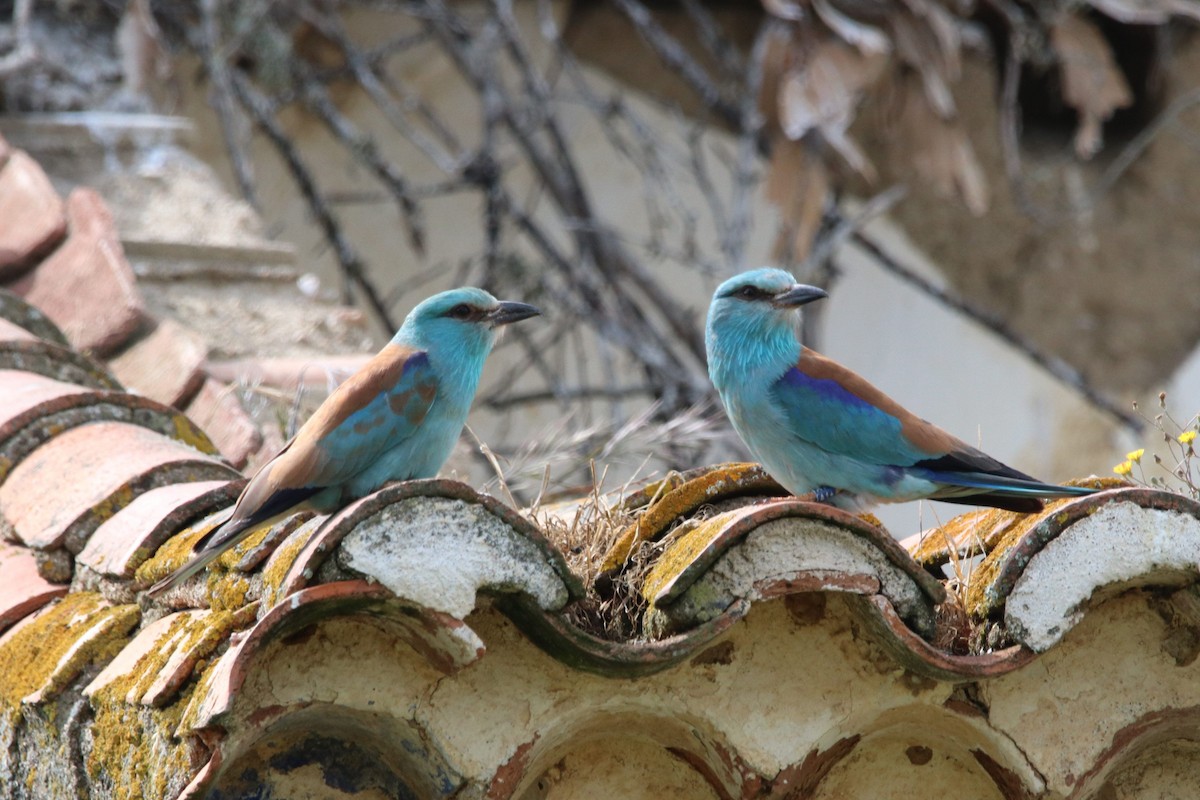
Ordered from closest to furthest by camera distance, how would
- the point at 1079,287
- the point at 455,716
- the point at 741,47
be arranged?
Result: the point at 455,716 → the point at 741,47 → the point at 1079,287

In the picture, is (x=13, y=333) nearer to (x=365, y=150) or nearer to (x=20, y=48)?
(x=20, y=48)

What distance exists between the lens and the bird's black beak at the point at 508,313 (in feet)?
8.73

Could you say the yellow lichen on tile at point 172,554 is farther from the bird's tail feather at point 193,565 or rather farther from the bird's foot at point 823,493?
the bird's foot at point 823,493

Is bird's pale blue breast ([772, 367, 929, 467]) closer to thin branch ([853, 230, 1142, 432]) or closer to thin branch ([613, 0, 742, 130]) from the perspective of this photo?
thin branch ([613, 0, 742, 130])

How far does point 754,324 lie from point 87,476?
1.19 metres

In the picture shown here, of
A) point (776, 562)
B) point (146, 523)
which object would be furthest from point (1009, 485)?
point (146, 523)

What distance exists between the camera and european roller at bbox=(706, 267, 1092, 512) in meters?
2.57

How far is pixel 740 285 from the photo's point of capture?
2754 millimetres

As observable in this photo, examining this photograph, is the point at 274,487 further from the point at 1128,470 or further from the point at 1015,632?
the point at 1128,470

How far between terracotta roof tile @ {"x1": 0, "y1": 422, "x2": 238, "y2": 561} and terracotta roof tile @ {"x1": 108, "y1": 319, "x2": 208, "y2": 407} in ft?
2.00

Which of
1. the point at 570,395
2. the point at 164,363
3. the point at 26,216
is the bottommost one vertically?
the point at 570,395

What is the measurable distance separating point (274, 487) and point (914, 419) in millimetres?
1049

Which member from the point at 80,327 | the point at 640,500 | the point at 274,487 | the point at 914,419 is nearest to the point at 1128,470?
the point at 914,419

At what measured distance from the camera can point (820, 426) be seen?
2.59 m
